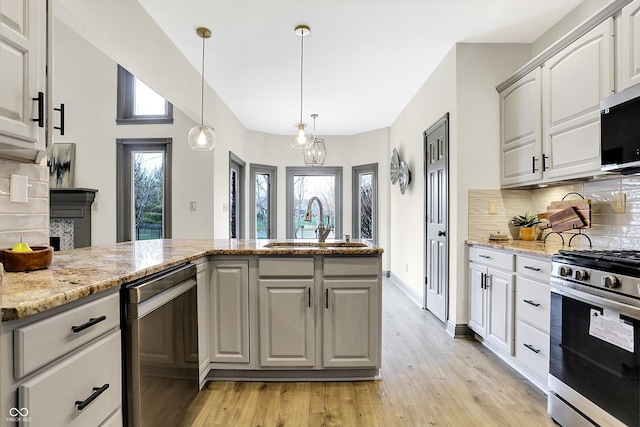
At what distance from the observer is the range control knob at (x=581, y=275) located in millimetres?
1634

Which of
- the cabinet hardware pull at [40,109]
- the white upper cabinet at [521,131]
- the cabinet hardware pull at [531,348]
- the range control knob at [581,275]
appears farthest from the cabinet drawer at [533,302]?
the cabinet hardware pull at [40,109]

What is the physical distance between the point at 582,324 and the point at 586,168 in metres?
1.05

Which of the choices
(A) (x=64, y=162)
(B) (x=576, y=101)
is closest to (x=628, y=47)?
(B) (x=576, y=101)

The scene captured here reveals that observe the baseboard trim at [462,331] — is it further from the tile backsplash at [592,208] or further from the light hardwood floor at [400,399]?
the tile backsplash at [592,208]

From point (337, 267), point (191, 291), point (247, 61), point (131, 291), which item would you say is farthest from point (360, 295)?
point (247, 61)

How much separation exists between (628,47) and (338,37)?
207cm

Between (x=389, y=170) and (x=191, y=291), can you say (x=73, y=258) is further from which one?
(x=389, y=170)

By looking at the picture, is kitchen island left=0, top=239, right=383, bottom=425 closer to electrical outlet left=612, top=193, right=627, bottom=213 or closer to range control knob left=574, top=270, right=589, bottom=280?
range control knob left=574, top=270, right=589, bottom=280

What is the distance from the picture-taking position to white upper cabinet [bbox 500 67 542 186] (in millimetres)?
2602

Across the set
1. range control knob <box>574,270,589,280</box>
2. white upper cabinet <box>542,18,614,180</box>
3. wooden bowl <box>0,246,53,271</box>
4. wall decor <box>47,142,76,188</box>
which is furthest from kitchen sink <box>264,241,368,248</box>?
wall decor <box>47,142,76,188</box>

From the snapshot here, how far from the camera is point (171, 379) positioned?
5.13 feet

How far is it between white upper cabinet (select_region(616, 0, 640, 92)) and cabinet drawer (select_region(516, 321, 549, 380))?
1.55m

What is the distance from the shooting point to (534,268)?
2119mm

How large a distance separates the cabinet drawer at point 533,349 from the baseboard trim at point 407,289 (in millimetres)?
1855
